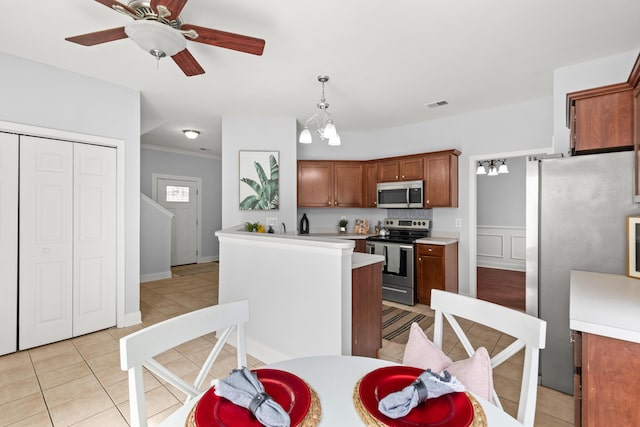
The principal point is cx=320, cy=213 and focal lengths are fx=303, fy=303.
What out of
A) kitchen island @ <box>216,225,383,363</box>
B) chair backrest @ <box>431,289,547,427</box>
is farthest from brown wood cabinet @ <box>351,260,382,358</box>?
chair backrest @ <box>431,289,547,427</box>

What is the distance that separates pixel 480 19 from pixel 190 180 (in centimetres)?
651

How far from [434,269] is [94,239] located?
3.97m

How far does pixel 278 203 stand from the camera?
443cm

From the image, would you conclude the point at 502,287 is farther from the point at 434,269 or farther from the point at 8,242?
the point at 8,242

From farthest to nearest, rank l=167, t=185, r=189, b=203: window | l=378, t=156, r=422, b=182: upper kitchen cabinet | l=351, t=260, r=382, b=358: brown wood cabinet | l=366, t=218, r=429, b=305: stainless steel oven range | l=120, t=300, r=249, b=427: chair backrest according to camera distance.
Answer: l=167, t=185, r=189, b=203: window → l=378, t=156, r=422, b=182: upper kitchen cabinet → l=366, t=218, r=429, b=305: stainless steel oven range → l=351, t=260, r=382, b=358: brown wood cabinet → l=120, t=300, r=249, b=427: chair backrest

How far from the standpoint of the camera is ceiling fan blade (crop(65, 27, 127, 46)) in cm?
184

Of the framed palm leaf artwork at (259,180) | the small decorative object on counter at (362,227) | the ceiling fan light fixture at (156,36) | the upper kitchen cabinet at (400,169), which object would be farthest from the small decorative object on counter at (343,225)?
the ceiling fan light fixture at (156,36)

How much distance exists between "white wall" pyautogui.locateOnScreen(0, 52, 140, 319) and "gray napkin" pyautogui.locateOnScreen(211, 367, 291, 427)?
3.22 m

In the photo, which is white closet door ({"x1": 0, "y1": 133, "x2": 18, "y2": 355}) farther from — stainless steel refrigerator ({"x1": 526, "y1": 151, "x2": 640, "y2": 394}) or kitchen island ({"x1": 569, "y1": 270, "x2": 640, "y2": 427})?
stainless steel refrigerator ({"x1": 526, "y1": 151, "x2": 640, "y2": 394})

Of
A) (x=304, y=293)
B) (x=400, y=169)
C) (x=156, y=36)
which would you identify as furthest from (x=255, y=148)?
(x=304, y=293)

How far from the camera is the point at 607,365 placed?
113 cm

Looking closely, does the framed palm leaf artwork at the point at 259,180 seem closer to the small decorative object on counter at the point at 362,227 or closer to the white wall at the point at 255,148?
the white wall at the point at 255,148


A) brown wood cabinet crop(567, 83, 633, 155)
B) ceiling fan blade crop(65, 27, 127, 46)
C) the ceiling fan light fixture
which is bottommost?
brown wood cabinet crop(567, 83, 633, 155)

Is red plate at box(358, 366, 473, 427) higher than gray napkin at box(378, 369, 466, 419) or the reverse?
the reverse
